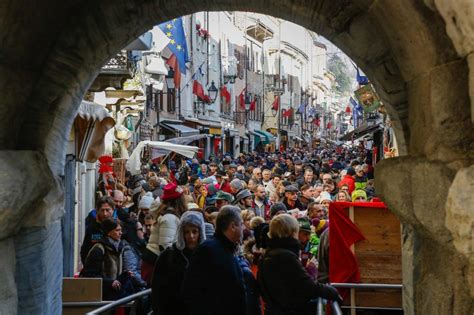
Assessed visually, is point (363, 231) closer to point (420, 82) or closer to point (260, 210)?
point (420, 82)

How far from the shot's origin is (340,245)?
7000 millimetres

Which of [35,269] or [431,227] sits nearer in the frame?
[431,227]

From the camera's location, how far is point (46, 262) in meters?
4.30

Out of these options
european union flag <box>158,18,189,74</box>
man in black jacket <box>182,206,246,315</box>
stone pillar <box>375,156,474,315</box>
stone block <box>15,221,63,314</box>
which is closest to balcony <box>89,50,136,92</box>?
european union flag <box>158,18,189,74</box>

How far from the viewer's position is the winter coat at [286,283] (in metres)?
5.57

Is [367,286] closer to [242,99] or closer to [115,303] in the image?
[115,303]

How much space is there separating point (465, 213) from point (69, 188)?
885 cm

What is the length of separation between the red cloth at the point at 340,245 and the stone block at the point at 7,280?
3.71 m

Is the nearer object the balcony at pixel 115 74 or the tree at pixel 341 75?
the balcony at pixel 115 74

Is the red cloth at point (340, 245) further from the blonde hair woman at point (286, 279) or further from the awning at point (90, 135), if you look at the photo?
the awning at point (90, 135)

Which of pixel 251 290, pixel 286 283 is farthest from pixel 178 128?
pixel 286 283

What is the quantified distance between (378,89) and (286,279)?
2.17m

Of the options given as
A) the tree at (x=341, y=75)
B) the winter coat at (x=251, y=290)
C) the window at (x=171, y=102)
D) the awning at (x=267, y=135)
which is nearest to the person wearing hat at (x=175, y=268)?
the winter coat at (x=251, y=290)

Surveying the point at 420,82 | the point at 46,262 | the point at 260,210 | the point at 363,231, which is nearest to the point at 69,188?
the point at 260,210
